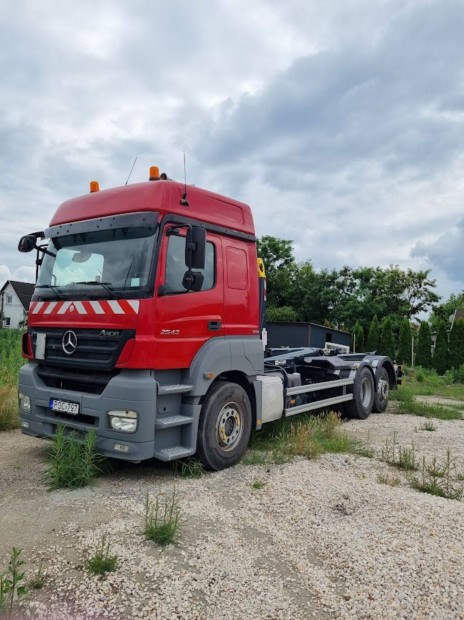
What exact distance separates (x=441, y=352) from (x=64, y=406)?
23109 mm

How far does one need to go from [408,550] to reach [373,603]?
0.73 metres

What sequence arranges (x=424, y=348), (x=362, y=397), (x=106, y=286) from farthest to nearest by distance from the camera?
1. (x=424, y=348)
2. (x=362, y=397)
3. (x=106, y=286)

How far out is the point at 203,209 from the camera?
216 inches

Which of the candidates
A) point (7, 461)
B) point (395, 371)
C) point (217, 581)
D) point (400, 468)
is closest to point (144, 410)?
point (217, 581)

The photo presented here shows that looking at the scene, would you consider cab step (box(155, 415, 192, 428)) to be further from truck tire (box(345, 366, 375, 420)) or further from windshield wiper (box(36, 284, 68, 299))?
truck tire (box(345, 366, 375, 420))

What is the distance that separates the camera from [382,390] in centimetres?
1015

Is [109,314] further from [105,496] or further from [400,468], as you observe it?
[400,468]

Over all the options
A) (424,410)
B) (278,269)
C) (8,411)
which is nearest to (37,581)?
(8,411)

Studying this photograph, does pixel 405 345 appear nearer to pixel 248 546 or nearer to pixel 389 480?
pixel 389 480

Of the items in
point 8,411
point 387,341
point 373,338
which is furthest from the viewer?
point 373,338

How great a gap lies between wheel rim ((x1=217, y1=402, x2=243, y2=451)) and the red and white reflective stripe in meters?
1.59

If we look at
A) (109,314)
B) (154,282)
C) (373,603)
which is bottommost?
(373,603)

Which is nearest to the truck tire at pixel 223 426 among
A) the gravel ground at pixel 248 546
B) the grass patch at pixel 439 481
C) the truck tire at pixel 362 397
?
the gravel ground at pixel 248 546

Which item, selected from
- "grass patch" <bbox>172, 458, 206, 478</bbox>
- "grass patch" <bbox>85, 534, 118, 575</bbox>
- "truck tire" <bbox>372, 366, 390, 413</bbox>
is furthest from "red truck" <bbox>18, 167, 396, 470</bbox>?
"truck tire" <bbox>372, 366, 390, 413</bbox>
